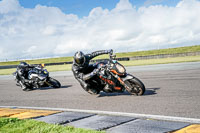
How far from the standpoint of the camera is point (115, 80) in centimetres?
771

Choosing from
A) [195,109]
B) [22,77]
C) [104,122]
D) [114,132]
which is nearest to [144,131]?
[114,132]

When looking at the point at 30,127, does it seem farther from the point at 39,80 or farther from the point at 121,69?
the point at 39,80

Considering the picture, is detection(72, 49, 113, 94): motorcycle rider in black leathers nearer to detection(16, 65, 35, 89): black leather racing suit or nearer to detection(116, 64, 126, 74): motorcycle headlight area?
detection(116, 64, 126, 74): motorcycle headlight area

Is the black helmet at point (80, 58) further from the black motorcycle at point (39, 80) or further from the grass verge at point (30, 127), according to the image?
the grass verge at point (30, 127)

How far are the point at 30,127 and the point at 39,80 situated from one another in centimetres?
758

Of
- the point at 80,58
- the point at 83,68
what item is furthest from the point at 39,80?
the point at 80,58

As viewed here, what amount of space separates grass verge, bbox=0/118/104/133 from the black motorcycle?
6810mm

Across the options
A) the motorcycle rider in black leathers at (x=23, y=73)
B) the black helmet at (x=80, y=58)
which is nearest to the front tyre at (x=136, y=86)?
the black helmet at (x=80, y=58)

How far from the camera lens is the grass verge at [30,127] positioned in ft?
13.0

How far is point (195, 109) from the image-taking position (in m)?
5.25

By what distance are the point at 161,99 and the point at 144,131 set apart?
318 centimetres

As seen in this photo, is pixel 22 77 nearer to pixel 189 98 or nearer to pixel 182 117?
pixel 189 98

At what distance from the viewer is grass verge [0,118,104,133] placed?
3975 millimetres

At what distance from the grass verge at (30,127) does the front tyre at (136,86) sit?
3461 mm
